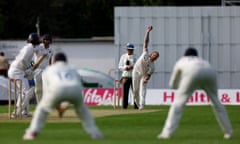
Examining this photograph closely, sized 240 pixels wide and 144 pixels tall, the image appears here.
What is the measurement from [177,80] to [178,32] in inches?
988

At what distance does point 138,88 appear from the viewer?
31.2m

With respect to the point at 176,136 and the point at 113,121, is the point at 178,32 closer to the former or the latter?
the point at 113,121

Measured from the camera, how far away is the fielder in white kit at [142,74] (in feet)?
100

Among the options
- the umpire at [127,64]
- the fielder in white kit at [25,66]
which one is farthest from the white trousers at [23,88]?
the umpire at [127,64]

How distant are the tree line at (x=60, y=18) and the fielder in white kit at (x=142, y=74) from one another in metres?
36.5

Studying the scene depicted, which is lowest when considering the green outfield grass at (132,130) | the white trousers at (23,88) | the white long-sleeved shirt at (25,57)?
the green outfield grass at (132,130)

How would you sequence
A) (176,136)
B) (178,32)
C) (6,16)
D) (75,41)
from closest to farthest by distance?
(176,136) < (178,32) < (75,41) < (6,16)

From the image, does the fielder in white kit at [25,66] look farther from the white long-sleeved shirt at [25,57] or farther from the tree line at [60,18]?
the tree line at [60,18]

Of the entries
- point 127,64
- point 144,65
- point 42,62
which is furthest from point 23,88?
point 127,64

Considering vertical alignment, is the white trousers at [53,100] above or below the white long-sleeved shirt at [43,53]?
below

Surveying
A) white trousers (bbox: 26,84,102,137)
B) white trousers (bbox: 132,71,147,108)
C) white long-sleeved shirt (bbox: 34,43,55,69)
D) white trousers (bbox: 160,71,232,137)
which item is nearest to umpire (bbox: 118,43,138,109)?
white trousers (bbox: 132,71,147,108)

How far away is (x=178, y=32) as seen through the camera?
43969mm

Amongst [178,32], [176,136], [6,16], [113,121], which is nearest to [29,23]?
[6,16]

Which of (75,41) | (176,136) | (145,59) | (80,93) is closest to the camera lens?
(80,93)
